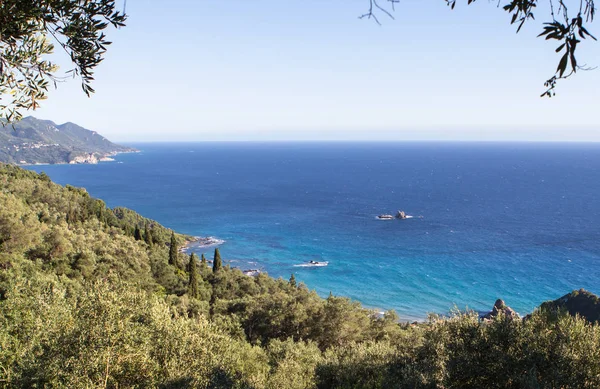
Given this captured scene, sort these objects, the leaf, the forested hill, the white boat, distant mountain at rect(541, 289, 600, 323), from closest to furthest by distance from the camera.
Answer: the leaf
the forested hill
distant mountain at rect(541, 289, 600, 323)
the white boat

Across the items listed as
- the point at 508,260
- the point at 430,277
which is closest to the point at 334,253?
the point at 430,277

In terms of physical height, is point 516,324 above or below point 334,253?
above

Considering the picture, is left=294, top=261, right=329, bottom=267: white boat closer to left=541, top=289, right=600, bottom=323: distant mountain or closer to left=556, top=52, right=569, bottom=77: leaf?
left=541, top=289, right=600, bottom=323: distant mountain

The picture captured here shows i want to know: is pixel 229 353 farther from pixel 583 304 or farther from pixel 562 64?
pixel 583 304

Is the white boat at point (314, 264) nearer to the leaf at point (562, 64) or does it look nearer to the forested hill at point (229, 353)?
the forested hill at point (229, 353)

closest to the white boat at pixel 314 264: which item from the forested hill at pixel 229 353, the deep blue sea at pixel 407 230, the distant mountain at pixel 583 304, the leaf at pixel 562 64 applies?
the deep blue sea at pixel 407 230

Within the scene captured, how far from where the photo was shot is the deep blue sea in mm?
55344

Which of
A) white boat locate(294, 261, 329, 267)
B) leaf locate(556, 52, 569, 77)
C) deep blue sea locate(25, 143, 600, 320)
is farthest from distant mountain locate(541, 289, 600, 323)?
leaf locate(556, 52, 569, 77)

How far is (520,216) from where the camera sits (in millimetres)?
92188

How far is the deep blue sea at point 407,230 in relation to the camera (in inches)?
2179

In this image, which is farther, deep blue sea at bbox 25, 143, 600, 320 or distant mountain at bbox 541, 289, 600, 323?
deep blue sea at bbox 25, 143, 600, 320

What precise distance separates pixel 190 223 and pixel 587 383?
89373mm

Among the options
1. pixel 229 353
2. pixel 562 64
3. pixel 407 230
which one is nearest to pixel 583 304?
pixel 229 353

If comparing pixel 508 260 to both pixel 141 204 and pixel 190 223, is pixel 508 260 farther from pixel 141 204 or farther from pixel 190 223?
pixel 141 204
